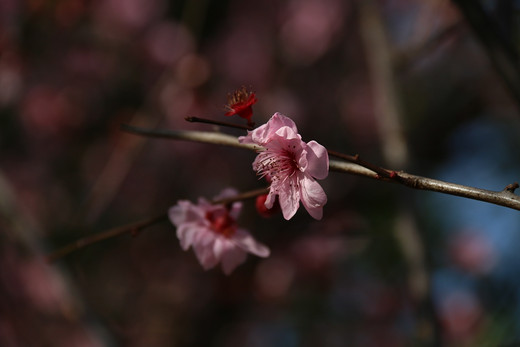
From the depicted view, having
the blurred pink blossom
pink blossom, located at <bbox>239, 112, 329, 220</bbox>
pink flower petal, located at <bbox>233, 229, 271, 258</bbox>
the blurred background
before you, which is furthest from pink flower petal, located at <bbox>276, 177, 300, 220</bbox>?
the blurred pink blossom

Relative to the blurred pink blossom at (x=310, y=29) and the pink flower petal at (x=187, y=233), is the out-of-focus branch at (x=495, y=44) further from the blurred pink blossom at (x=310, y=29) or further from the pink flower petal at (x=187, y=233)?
the blurred pink blossom at (x=310, y=29)

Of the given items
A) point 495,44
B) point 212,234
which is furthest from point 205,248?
point 495,44

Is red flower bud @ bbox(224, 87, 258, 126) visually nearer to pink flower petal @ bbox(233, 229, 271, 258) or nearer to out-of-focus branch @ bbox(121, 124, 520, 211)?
out-of-focus branch @ bbox(121, 124, 520, 211)

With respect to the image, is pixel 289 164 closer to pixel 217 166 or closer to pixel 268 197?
pixel 268 197

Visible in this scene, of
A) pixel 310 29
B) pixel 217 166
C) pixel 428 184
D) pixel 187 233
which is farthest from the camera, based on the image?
pixel 310 29

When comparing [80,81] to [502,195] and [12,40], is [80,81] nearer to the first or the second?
[12,40]

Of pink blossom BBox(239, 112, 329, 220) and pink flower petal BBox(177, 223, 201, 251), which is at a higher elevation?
pink blossom BBox(239, 112, 329, 220)
